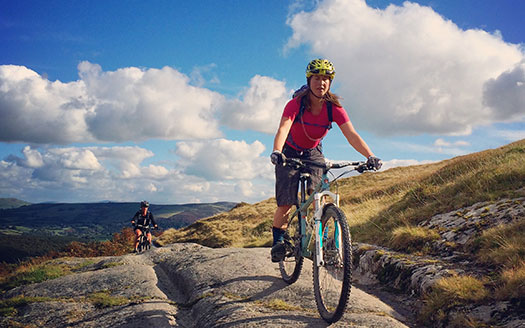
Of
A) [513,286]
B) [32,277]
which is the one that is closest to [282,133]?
[513,286]

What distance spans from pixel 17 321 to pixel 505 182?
41.3 feet

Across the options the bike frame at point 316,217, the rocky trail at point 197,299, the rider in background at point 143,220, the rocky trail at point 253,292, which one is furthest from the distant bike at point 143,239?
the bike frame at point 316,217

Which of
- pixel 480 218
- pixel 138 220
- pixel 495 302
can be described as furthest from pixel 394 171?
pixel 495 302

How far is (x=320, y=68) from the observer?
564 cm

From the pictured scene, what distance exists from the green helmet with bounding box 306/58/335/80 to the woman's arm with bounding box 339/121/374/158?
88 cm

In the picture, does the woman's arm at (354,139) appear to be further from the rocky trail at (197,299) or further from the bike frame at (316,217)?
the rocky trail at (197,299)

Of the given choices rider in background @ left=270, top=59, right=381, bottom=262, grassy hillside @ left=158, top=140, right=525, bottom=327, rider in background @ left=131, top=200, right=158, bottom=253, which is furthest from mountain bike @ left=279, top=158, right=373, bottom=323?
rider in background @ left=131, top=200, right=158, bottom=253

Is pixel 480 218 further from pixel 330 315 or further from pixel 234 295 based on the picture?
pixel 234 295

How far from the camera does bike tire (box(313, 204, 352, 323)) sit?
438cm

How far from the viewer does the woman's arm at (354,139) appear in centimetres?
585

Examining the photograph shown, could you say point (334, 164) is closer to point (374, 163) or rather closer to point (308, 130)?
point (374, 163)

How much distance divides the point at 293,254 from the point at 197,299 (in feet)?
6.98

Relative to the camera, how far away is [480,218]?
26.5ft

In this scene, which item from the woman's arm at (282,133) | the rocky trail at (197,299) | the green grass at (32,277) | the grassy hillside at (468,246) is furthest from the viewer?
the green grass at (32,277)
